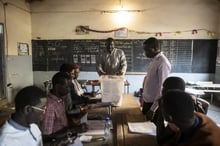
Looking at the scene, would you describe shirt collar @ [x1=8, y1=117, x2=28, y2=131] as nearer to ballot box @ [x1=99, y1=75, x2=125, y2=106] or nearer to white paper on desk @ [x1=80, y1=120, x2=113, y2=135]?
white paper on desk @ [x1=80, y1=120, x2=113, y2=135]

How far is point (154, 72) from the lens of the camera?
2203mm

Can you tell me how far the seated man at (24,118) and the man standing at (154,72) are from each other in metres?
1.28

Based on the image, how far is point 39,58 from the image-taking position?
6.01 m

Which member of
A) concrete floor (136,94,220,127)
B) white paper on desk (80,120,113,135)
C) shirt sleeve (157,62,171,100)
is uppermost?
shirt sleeve (157,62,171,100)

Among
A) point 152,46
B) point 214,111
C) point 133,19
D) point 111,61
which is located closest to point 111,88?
point 152,46

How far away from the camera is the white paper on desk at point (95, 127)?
5.38 feet

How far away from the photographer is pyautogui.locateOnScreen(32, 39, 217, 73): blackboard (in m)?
5.69

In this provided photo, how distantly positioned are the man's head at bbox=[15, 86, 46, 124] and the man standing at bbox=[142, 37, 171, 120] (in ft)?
4.19

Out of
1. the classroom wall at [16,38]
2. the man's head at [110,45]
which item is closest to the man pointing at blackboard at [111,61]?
the man's head at [110,45]

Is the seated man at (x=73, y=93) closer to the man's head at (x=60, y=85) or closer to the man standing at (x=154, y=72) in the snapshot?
the man's head at (x=60, y=85)

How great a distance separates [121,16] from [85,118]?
4.40m

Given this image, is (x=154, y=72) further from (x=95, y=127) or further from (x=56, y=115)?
(x=56, y=115)

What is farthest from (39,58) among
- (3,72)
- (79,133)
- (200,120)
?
(200,120)

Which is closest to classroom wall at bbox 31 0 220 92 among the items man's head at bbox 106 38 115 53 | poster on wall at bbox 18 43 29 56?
poster on wall at bbox 18 43 29 56
